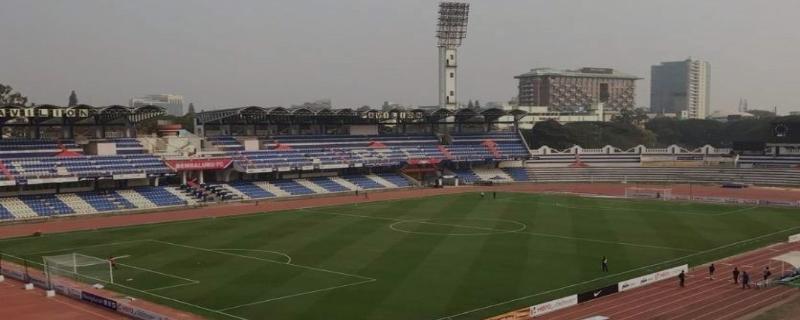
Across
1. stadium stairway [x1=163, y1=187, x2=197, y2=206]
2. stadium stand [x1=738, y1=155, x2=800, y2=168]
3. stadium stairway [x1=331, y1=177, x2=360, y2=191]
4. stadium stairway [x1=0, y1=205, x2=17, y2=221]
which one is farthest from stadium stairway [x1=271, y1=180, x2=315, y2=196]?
stadium stand [x1=738, y1=155, x2=800, y2=168]

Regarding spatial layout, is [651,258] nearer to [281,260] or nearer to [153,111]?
[281,260]

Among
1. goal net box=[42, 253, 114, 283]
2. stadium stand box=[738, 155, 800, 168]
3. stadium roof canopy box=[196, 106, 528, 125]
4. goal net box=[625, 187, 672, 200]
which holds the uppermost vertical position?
stadium roof canopy box=[196, 106, 528, 125]

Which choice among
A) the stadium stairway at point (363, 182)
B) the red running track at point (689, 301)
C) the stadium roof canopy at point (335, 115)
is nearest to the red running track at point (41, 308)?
the red running track at point (689, 301)

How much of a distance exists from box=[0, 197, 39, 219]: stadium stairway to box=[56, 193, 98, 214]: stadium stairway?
3481mm

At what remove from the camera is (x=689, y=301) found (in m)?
30.8

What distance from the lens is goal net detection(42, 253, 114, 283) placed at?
36.5 m

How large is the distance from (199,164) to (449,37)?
50725mm

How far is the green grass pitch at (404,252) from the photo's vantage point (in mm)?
31625

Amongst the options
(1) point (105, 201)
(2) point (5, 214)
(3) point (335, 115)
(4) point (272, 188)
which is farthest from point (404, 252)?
(3) point (335, 115)

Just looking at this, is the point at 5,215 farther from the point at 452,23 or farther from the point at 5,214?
the point at 452,23

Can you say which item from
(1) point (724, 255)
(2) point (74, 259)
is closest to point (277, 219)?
(2) point (74, 259)

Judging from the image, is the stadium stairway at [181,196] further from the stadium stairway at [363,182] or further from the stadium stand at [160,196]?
the stadium stairway at [363,182]

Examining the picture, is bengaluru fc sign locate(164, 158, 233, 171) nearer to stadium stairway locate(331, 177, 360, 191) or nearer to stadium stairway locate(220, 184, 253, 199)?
stadium stairway locate(220, 184, 253, 199)

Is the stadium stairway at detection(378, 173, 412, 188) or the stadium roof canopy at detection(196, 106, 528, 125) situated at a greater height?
the stadium roof canopy at detection(196, 106, 528, 125)
